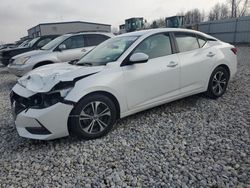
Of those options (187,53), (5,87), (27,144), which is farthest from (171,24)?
(27,144)

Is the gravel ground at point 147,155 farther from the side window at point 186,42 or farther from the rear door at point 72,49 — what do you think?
the rear door at point 72,49

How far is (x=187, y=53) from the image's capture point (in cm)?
470

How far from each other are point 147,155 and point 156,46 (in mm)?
2076

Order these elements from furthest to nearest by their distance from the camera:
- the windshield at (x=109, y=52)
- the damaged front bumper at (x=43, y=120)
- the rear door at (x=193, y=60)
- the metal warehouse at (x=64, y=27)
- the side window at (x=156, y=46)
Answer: the metal warehouse at (x=64, y=27) → the rear door at (x=193, y=60) → the side window at (x=156, y=46) → the windshield at (x=109, y=52) → the damaged front bumper at (x=43, y=120)

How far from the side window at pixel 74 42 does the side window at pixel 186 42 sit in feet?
15.3

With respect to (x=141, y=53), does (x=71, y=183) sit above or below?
below

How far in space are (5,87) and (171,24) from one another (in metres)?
22.2

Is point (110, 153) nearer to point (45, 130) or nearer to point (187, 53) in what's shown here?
point (45, 130)

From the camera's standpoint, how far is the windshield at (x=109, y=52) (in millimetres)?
4169

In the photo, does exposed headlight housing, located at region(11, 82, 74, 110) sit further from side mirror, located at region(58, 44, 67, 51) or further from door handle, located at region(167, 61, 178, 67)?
side mirror, located at region(58, 44, 67, 51)

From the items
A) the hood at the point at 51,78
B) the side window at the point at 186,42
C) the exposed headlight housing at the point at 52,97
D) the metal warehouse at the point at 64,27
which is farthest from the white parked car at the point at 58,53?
the metal warehouse at the point at 64,27

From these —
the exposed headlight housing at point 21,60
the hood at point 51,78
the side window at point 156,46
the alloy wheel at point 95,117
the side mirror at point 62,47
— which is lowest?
the alloy wheel at point 95,117

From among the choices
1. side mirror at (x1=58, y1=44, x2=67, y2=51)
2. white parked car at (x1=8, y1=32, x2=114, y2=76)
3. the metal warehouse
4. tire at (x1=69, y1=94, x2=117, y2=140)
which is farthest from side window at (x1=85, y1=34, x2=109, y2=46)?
the metal warehouse

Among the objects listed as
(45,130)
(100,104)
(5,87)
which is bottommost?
(5,87)
